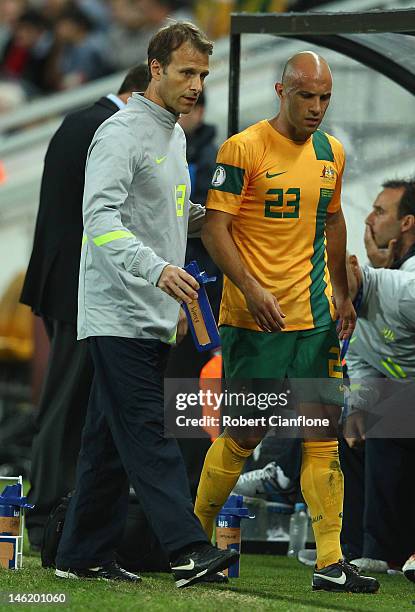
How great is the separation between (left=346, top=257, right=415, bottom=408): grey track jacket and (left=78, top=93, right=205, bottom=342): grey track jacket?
124 centimetres

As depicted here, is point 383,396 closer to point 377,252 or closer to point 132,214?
point 377,252

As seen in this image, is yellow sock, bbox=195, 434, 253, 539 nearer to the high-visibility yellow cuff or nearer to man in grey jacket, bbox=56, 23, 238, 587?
man in grey jacket, bbox=56, 23, 238, 587

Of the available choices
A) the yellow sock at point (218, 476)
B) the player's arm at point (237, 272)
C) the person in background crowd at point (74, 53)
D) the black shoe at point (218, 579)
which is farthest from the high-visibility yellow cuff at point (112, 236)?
the person in background crowd at point (74, 53)

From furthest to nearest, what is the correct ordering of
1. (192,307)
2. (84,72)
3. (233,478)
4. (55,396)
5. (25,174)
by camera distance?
(84,72), (25,174), (55,396), (233,478), (192,307)

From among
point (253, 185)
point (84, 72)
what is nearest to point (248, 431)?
point (253, 185)

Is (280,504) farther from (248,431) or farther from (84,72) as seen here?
(84,72)

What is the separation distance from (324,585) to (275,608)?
610 mm

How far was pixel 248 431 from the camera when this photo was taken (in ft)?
16.9

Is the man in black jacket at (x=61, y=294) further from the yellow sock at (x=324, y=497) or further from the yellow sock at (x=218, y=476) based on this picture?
the yellow sock at (x=324, y=497)

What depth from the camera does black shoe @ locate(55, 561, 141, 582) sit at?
4938 millimetres

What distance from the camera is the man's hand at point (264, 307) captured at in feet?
16.1

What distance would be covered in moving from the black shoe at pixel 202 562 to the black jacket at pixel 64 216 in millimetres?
1841

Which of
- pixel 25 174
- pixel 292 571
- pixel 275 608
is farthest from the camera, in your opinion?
pixel 25 174

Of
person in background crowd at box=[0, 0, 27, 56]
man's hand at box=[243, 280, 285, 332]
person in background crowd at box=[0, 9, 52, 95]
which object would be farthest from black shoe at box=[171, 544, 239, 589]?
person in background crowd at box=[0, 0, 27, 56]
